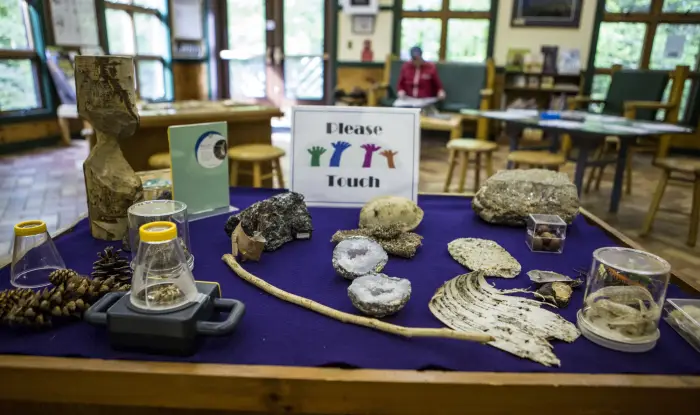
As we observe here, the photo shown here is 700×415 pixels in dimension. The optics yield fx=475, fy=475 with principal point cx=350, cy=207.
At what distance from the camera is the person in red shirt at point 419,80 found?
572cm

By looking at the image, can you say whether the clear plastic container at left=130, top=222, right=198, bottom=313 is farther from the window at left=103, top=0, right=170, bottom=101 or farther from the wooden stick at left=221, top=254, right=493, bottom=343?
the window at left=103, top=0, right=170, bottom=101

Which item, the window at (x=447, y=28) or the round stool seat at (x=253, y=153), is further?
the window at (x=447, y=28)

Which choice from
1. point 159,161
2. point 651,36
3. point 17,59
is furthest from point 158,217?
point 651,36

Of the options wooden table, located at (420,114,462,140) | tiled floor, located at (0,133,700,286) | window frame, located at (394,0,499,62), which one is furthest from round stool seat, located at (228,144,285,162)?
window frame, located at (394,0,499,62)

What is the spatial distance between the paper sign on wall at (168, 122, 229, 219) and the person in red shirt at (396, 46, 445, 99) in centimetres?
446

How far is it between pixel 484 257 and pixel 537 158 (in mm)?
2382

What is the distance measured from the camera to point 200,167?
1436mm

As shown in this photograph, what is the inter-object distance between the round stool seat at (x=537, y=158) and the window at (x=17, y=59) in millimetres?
5098

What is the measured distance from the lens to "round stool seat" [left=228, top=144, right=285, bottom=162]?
2.85m

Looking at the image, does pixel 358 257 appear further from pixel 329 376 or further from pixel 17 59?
pixel 17 59

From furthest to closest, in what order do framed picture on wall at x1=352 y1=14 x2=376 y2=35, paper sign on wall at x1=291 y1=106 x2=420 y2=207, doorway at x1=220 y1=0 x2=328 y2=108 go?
1. doorway at x1=220 y1=0 x2=328 y2=108
2. framed picture on wall at x1=352 y1=14 x2=376 y2=35
3. paper sign on wall at x1=291 y1=106 x2=420 y2=207

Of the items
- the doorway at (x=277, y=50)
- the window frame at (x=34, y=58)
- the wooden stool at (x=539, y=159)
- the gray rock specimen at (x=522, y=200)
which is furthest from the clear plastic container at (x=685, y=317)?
the doorway at (x=277, y=50)

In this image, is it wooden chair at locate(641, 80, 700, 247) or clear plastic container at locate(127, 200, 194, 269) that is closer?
clear plastic container at locate(127, 200, 194, 269)

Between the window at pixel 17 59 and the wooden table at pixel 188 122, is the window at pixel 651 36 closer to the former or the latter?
the wooden table at pixel 188 122
